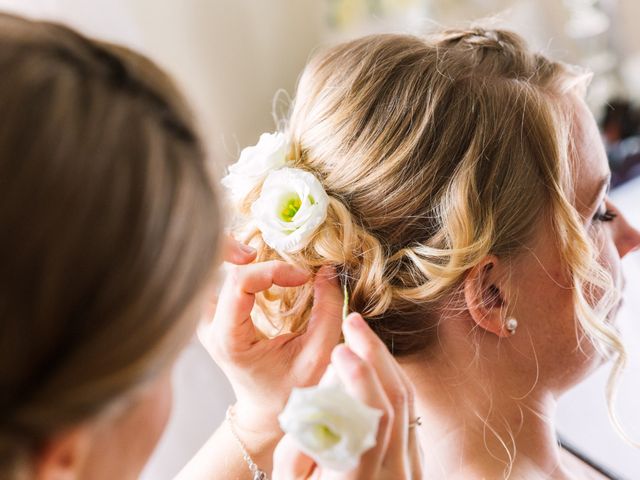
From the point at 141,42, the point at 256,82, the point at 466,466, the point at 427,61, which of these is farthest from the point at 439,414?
the point at 256,82

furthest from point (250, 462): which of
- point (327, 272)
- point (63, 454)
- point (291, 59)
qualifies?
point (291, 59)

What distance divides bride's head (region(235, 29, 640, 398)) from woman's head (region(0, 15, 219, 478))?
15.6 inches

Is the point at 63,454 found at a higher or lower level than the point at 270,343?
higher

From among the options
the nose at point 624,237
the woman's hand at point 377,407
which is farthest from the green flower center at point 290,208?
A: the nose at point 624,237

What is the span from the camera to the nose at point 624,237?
1.09 meters

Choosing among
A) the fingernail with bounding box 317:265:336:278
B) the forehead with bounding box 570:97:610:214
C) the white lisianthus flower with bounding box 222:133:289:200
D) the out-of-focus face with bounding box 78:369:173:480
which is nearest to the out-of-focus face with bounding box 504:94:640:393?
the forehead with bounding box 570:97:610:214

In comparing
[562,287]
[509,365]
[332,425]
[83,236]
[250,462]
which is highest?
[83,236]

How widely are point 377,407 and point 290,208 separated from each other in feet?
1.14

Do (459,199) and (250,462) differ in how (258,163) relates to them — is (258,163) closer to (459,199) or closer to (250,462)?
(459,199)

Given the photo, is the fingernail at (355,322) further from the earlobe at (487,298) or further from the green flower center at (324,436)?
the earlobe at (487,298)

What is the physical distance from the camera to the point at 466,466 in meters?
0.98

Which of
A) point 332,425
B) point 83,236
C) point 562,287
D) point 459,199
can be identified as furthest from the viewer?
point 562,287

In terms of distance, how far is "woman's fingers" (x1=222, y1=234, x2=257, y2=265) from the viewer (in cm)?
93

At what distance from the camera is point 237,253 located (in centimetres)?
93
